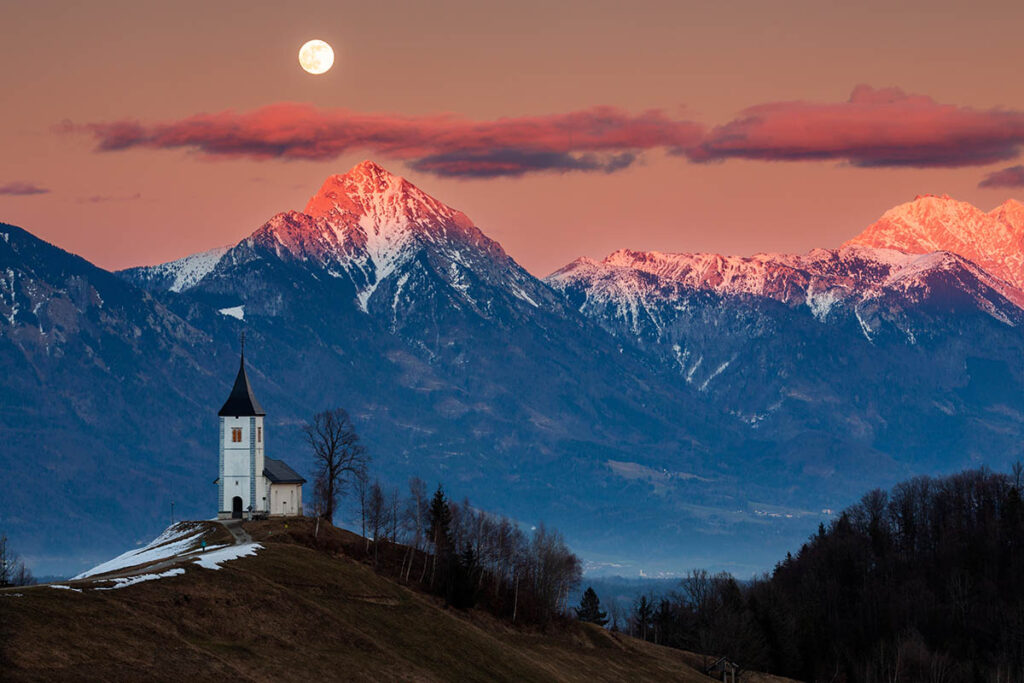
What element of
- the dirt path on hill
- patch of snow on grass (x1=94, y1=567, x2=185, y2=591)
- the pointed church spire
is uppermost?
the pointed church spire

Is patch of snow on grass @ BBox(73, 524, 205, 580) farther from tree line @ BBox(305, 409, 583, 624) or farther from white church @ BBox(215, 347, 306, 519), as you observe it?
tree line @ BBox(305, 409, 583, 624)

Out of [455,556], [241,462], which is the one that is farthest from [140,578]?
[241,462]

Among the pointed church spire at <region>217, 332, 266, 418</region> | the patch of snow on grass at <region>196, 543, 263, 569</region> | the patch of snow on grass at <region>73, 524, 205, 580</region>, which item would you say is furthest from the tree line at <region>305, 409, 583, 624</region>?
the patch of snow on grass at <region>196, 543, 263, 569</region>

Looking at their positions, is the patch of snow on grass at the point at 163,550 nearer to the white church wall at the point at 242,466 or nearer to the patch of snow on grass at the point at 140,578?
the white church wall at the point at 242,466

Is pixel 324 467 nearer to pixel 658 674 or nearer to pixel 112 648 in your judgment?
pixel 658 674

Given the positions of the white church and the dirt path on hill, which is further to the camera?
the white church

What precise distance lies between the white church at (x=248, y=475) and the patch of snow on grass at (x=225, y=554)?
106ft

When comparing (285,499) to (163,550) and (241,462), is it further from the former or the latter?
(163,550)

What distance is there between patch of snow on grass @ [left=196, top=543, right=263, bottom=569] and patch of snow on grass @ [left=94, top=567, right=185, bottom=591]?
474cm

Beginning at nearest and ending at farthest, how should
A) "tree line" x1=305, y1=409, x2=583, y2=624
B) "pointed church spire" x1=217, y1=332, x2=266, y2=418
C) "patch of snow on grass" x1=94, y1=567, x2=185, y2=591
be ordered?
"patch of snow on grass" x1=94, y1=567, x2=185, y2=591 < "tree line" x1=305, y1=409, x2=583, y2=624 < "pointed church spire" x1=217, y1=332, x2=266, y2=418

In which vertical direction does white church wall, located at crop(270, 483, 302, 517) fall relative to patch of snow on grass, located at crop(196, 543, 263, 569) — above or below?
above

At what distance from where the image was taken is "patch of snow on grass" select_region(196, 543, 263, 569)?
12438 centimetres

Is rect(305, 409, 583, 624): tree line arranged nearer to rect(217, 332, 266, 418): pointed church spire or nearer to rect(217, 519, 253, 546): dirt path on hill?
rect(217, 332, 266, 418): pointed church spire

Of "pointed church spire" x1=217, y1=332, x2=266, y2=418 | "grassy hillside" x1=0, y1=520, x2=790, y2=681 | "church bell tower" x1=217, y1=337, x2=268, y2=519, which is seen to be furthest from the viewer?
"pointed church spire" x1=217, y1=332, x2=266, y2=418
